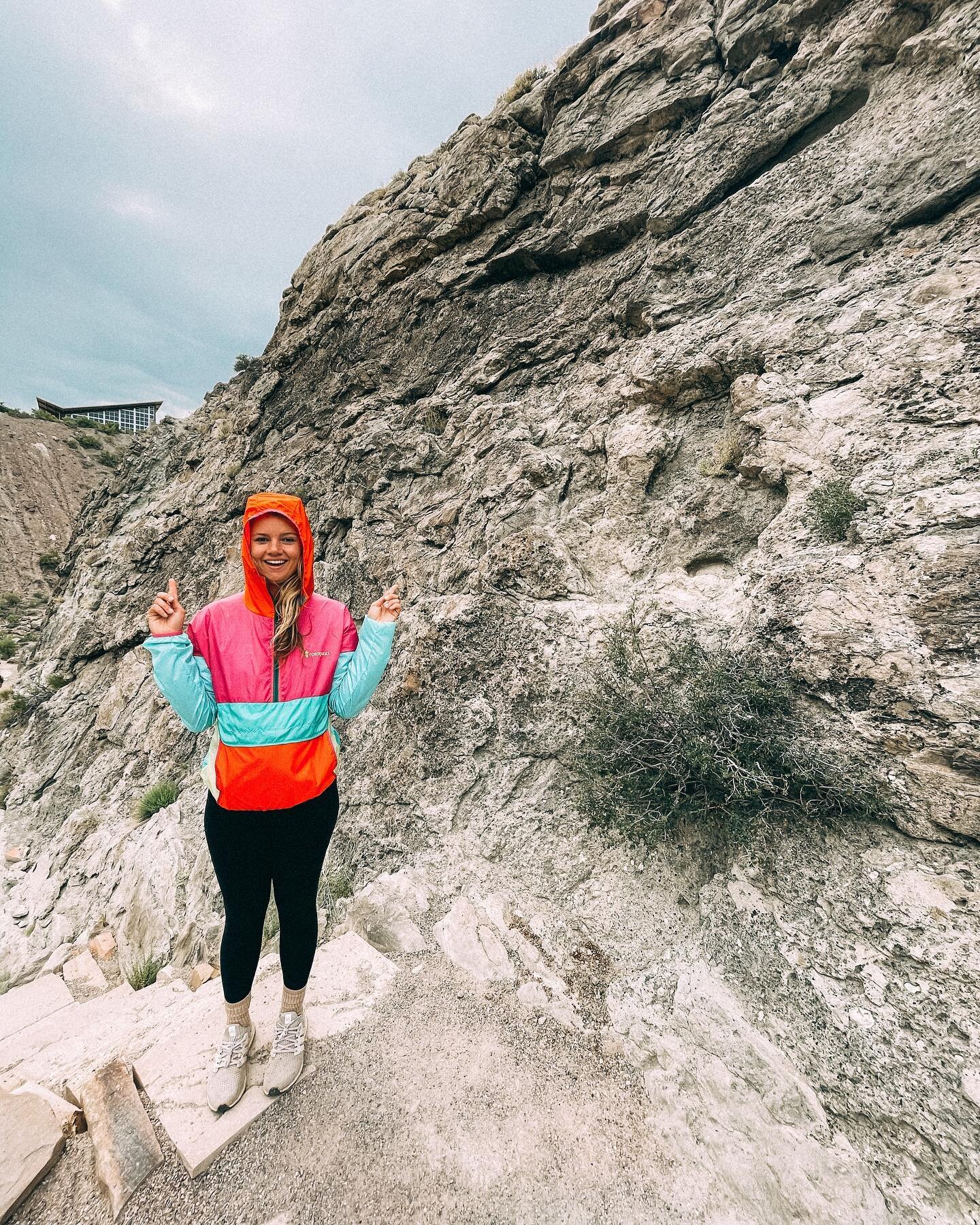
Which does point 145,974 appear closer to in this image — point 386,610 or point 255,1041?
point 255,1041

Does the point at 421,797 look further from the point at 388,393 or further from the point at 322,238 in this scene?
the point at 322,238

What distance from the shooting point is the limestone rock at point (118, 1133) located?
1958 millimetres

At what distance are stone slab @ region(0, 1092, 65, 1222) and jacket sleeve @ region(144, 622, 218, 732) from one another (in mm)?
1770

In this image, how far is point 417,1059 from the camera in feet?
8.53

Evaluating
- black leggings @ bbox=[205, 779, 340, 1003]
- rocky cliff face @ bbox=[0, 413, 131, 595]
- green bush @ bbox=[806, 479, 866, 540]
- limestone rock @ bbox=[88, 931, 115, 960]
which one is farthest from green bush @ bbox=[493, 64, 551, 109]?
rocky cliff face @ bbox=[0, 413, 131, 595]

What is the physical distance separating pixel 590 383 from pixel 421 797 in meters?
5.75

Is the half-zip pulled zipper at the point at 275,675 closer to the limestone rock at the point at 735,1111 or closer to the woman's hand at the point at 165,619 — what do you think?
the woman's hand at the point at 165,619

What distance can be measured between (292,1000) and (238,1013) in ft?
0.83

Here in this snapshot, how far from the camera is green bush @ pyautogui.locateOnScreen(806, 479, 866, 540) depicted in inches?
142

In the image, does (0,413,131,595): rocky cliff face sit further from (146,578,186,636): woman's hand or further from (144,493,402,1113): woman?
(144,493,402,1113): woman

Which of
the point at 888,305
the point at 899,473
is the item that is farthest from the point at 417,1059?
the point at 888,305

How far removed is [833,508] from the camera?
3.68 m

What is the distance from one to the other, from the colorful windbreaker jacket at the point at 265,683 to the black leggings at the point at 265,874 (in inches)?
4.3

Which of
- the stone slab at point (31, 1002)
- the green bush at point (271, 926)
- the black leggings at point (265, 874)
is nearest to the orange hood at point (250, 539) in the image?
the black leggings at point (265, 874)
